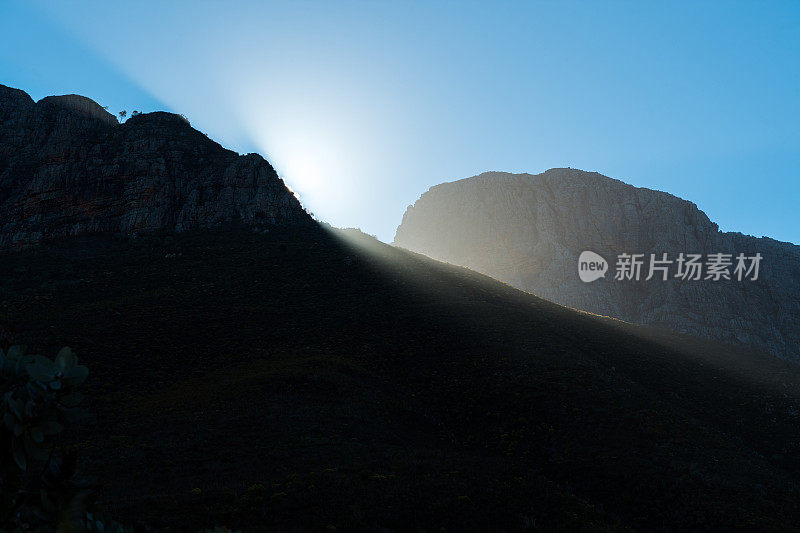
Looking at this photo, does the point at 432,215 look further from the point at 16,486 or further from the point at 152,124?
the point at 16,486

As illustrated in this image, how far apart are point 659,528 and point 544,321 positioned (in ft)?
116

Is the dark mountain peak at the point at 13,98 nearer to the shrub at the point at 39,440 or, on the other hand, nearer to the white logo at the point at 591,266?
the shrub at the point at 39,440

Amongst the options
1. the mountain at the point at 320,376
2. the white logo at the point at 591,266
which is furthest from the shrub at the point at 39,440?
the white logo at the point at 591,266

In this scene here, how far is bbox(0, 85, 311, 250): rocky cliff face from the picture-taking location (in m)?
62.0

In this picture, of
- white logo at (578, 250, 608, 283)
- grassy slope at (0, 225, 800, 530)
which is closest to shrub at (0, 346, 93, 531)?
grassy slope at (0, 225, 800, 530)

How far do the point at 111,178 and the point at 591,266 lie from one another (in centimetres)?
12268

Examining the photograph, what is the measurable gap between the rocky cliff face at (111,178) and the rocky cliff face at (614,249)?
8424 cm

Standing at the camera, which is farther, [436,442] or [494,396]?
[494,396]

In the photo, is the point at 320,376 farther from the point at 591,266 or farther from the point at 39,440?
the point at 591,266

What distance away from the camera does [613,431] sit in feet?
85.1

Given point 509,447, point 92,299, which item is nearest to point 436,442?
point 509,447

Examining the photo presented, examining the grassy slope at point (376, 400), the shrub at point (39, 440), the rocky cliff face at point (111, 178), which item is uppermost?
the rocky cliff face at point (111, 178)

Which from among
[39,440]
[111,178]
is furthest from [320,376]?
[111,178]

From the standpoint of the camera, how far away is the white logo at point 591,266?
124000 mm
